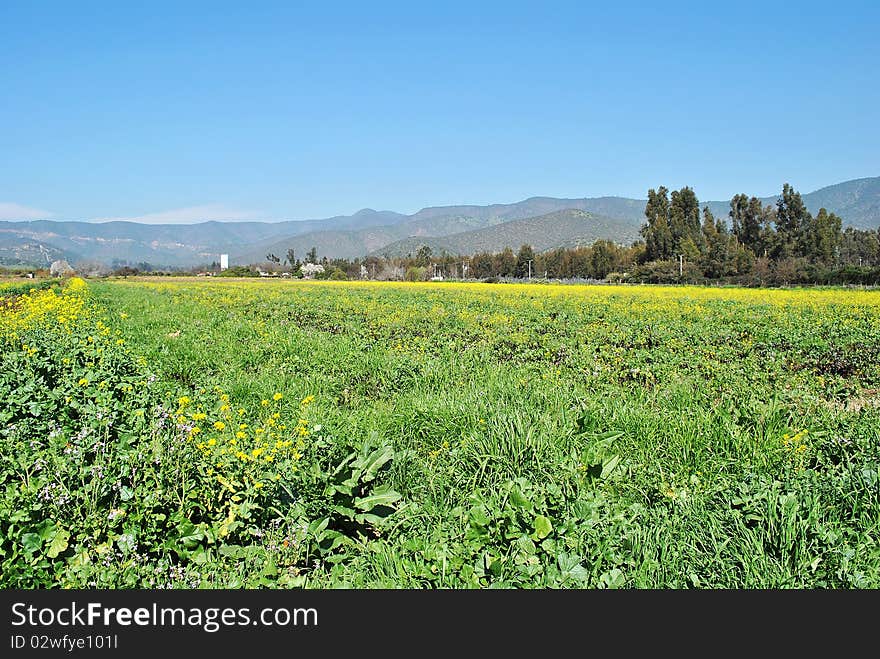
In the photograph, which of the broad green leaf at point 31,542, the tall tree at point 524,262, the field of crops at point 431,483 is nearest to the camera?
the broad green leaf at point 31,542

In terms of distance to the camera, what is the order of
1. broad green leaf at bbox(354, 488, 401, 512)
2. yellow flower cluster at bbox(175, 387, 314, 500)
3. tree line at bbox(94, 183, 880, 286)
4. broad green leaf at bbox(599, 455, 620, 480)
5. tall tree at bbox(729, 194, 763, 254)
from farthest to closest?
tall tree at bbox(729, 194, 763, 254)
tree line at bbox(94, 183, 880, 286)
broad green leaf at bbox(599, 455, 620, 480)
yellow flower cluster at bbox(175, 387, 314, 500)
broad green leaf at bbox(354, 488, 401, 512)

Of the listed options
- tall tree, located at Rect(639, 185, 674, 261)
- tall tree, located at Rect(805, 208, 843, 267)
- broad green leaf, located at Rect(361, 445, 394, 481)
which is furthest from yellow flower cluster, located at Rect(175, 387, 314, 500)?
tall tree, located at Rect(639, 185, 674, 261)

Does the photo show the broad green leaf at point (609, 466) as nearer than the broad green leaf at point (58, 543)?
No

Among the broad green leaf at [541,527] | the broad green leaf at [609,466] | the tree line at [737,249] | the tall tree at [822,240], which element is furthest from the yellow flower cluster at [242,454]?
the tall tree at [822,240]

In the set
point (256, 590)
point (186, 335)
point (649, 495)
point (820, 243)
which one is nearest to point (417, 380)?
point (649, 495)

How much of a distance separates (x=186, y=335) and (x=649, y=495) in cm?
987

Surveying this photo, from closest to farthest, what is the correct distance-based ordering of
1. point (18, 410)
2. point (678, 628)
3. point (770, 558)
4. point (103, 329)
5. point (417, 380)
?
point (678, 628) < point (770, 558) < point (18, 410) < point (417, 380) < point (103, 329)

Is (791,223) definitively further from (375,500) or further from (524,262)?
(375,500)

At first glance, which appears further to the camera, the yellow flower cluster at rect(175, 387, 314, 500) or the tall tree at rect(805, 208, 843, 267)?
the tall tree at rect(805, 208, 843, 267)

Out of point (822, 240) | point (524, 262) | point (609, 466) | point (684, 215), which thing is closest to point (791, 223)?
point (822, 240)

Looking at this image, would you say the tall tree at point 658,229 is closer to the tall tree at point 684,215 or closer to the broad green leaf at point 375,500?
the tall tree at point 684,215

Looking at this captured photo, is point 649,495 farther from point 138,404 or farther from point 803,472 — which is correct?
point 138,404

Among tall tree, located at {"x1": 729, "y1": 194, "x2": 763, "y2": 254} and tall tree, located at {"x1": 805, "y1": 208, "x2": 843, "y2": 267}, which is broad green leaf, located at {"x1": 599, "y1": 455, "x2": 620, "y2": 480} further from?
tall tree, located at {"x1": 729, "y1": 194, "x2": 763, "y2": 254}

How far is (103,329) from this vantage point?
1177cm
